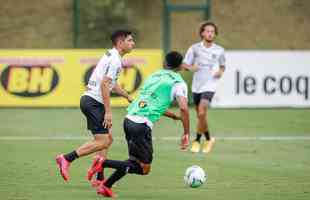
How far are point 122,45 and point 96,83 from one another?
23.1 inches

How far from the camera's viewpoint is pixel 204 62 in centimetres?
1828

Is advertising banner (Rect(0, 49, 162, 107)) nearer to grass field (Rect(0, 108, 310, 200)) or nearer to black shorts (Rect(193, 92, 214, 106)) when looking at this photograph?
grass field (Rect(0, 108, 310, 200))

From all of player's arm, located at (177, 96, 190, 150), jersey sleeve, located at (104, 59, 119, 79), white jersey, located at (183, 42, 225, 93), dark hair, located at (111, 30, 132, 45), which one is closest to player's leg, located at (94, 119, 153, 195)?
player's arm, located at (177, 96, 190, 150)

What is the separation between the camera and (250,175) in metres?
14.4

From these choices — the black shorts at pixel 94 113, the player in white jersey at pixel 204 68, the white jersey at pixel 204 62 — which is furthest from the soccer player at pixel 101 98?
the white jersey at pixel 204 62

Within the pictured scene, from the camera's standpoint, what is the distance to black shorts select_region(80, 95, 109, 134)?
1306cm

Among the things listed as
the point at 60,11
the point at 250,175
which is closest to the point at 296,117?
the point at 250,175

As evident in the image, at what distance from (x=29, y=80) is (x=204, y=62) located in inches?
342

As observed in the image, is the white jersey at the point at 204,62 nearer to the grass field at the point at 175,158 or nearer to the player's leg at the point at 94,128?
the grass field at the point at 175,158

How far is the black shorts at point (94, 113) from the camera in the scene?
13062 mm

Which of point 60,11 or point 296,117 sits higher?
point 60,11

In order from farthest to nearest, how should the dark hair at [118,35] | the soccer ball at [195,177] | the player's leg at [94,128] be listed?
1. the player's leg at [94,128]
2. the dark hair at [118,35]
3. the soccer ball at [195,177]

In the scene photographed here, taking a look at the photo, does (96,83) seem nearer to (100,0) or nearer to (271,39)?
(100,0)

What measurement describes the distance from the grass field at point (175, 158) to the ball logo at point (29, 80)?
2.24 ft
